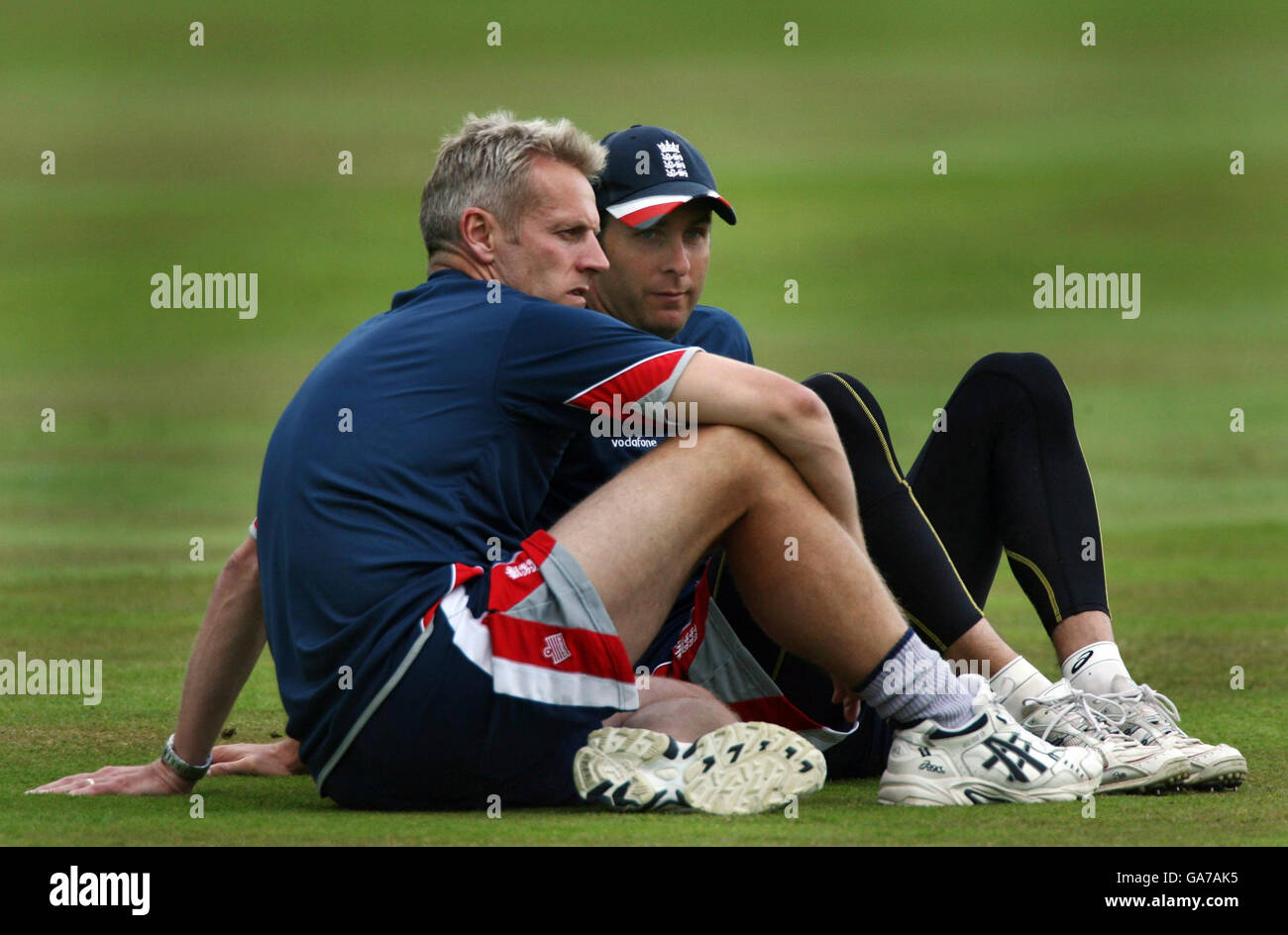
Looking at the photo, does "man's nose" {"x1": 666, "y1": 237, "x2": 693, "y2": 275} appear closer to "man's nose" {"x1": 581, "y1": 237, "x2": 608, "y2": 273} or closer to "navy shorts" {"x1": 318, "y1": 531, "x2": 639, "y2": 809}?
"man's nose" {"x1": 581, "y1": 237, "x2": 608, "y2": 273}

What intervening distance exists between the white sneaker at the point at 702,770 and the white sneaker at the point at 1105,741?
1.90 ft

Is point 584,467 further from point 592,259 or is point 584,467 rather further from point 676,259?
point 676,259

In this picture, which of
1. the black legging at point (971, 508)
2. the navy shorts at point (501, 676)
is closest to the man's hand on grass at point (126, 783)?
the navy shorts at point (501, 676)

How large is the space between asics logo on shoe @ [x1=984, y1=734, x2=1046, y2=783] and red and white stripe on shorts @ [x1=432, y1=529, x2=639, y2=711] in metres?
0.74

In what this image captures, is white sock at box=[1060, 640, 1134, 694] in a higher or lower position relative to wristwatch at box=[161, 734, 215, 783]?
higher

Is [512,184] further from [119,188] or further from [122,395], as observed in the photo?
[119,188]

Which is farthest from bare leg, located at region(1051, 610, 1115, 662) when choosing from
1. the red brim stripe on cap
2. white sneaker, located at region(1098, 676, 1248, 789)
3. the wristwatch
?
the wristwatch

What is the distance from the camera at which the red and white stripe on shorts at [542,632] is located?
2938 millimetres

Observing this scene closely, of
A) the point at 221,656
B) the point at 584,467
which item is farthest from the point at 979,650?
the point at 221,656

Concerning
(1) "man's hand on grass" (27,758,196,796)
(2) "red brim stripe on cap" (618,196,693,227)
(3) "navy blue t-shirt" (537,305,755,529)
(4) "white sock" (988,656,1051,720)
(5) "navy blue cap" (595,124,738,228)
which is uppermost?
(5) "navy blue cap" (595,124,738,228)

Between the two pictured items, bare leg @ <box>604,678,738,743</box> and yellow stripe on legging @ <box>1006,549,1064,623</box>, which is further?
yellow stripe on legging @ <box>1006,549,1064,623</box>

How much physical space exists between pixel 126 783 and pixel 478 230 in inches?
52.9

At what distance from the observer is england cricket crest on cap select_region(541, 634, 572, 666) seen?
9.70 feet

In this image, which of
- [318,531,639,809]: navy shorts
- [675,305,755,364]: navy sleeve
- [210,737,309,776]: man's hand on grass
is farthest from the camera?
[675,305,755,364]: navy sleeve
